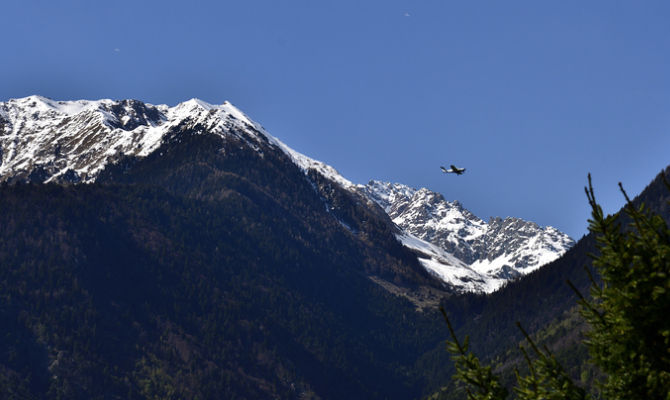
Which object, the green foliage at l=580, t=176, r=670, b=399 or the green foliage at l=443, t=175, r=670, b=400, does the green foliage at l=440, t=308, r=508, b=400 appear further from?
the green foliage at l=580, t=176, r=670, b=399

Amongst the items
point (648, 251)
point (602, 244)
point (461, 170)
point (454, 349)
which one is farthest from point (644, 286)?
point (461, 170)

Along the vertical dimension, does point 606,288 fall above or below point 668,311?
above

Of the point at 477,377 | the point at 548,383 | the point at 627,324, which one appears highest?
the point at 477,377

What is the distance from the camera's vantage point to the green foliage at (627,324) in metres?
23.2

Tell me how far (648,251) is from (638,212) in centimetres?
132

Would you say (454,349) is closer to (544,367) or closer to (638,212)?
(544,367)

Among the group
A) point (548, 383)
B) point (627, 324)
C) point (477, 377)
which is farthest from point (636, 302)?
point (477, 377)

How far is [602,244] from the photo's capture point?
25844mm

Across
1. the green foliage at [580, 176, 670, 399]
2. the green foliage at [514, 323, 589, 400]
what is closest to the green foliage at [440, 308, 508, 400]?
the green foliage at [514, 323, 589, 400]

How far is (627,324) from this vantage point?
23.6m

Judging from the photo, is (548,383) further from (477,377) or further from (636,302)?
(636,302)

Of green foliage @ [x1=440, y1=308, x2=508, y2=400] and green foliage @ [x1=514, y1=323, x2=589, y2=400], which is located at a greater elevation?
green foliage @ [x1=440, y1=308, x2=508, y2=400]

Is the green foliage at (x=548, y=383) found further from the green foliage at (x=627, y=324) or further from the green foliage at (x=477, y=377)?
the green foliage at (x=477, y=377)

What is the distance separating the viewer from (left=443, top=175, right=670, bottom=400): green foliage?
2322 cm
